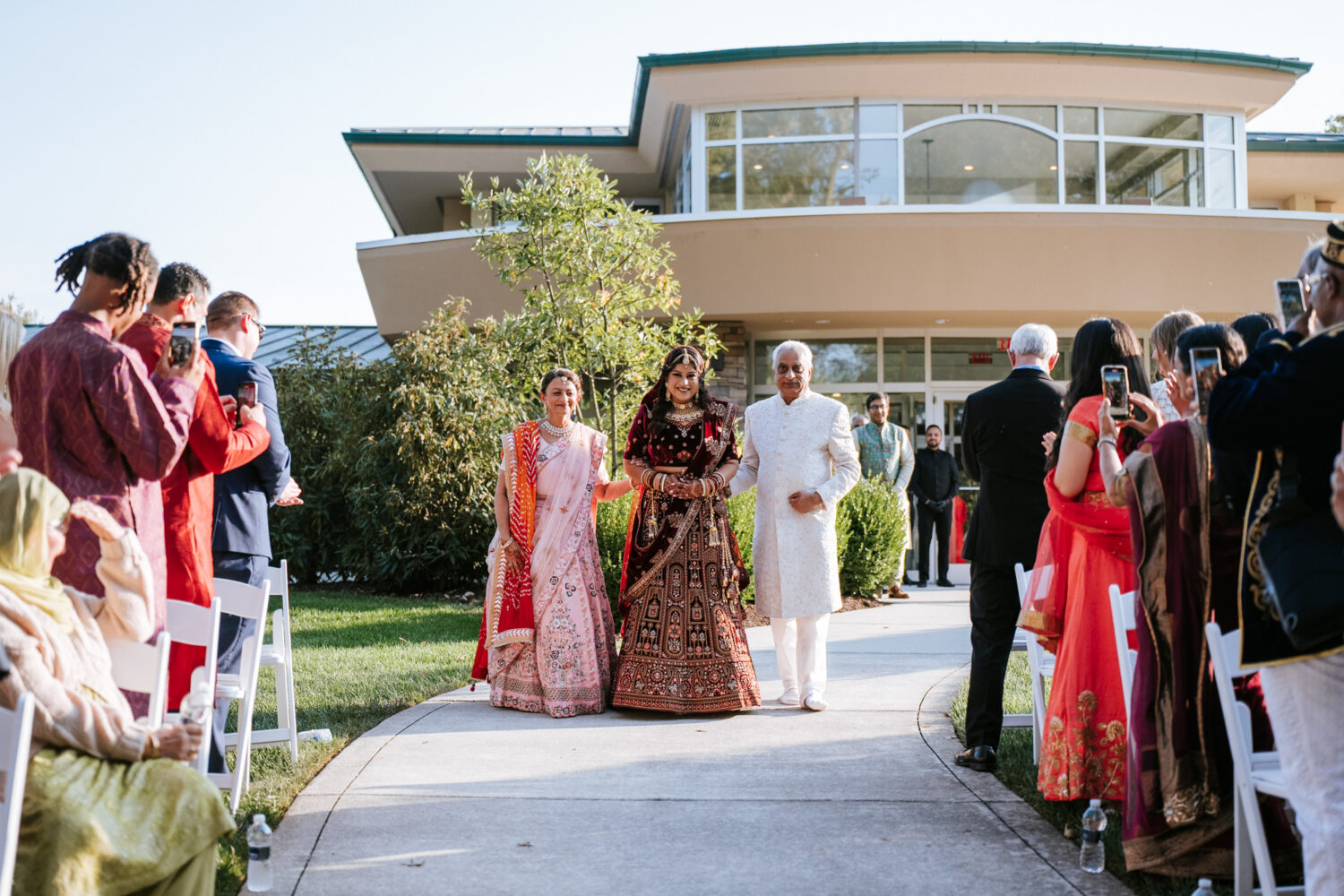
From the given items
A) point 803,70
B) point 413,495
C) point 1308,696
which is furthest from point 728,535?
point 803,70

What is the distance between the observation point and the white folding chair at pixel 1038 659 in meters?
4.84

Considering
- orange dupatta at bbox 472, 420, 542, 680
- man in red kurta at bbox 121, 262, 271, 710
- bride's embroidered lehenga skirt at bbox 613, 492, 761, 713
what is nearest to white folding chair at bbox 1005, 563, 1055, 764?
bride's embroidered lehenga skirt at bbox 613, 492, 761, 713

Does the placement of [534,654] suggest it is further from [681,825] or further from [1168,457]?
[1168,457]

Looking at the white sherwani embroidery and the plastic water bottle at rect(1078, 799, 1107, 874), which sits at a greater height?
the white sherwani embroidery

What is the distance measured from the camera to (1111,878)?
12.9ft

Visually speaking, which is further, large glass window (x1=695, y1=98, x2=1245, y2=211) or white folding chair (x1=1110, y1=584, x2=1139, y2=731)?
large glass window (x1=695, y1=98, x2=1245, y2=211)

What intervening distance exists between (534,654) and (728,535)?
1.31 metres

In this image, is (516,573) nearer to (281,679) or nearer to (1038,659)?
(281,679)

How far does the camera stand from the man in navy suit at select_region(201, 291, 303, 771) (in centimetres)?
497

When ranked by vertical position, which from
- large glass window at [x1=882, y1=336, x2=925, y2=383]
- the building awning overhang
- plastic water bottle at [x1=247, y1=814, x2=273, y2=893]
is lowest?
plastic water bottle at [x1=247, y1=814, x2=273, y2=893]

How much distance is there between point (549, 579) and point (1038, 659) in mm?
2848

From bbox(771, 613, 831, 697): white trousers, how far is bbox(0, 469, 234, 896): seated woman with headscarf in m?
4.30

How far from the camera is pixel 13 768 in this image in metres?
2.70

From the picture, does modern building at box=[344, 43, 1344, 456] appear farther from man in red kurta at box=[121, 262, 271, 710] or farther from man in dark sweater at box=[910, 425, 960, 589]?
man in red kurta at box=[121, 262, 271, 710]
